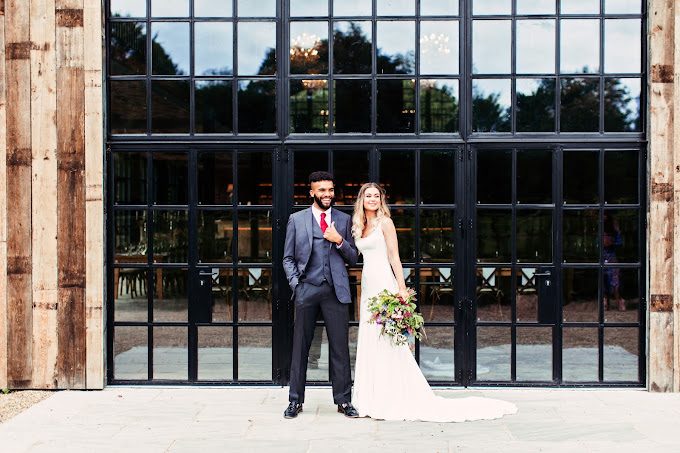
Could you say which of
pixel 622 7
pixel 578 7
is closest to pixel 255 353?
pixel 578 7

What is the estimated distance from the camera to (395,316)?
6812mm

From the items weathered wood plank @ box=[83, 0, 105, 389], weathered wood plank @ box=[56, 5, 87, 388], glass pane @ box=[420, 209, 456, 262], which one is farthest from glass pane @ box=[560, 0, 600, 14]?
weathered wood plank @ box=[56, 5, 87, 388]

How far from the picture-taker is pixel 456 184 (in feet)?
25.5

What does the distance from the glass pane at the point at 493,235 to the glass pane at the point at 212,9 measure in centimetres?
301

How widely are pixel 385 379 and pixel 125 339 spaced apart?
8.55 ft

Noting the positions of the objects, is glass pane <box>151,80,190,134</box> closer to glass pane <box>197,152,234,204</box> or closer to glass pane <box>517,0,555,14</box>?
glass pane <box>197,152,234,204</box>

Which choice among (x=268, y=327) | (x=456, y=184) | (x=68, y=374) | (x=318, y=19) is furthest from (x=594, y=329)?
(x=68, y=374)

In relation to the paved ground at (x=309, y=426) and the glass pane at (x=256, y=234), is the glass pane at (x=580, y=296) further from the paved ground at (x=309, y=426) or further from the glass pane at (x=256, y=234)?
the glass pane at (x=256, y=234)

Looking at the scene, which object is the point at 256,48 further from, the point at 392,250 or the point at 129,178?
the point at 392,250

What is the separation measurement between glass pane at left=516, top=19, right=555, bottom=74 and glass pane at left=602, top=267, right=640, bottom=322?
198 cm

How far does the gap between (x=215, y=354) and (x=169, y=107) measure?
2.37 m

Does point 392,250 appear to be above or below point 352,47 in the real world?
below

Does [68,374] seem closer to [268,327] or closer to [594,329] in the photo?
[268,327]

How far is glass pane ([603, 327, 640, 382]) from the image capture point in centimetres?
778
